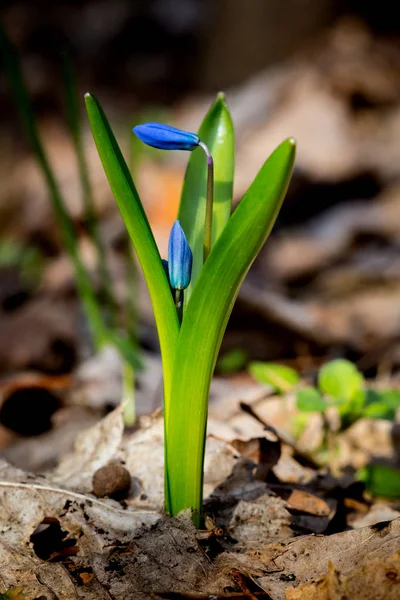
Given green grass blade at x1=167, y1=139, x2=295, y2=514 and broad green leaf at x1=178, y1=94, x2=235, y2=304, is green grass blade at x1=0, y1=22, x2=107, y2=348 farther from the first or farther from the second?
green grass blade at x1=167, y1=139, x2=295, y2=514

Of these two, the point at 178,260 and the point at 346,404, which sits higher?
the point at 178,260

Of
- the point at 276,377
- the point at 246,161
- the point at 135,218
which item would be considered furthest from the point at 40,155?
the point at 246,161

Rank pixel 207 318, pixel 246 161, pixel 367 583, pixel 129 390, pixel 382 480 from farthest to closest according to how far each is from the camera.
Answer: pixel 246 161 → pixel 129 390 → pixel 382 480 → pixel 207 318 → pixel 367 583

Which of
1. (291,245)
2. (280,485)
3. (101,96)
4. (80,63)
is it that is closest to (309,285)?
(291,245)

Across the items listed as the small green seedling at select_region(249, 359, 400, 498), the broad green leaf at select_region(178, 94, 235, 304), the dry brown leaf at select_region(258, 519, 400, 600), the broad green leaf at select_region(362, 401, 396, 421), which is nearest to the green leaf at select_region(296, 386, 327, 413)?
the small green seedling at select_region(249, 359, 400, 498)

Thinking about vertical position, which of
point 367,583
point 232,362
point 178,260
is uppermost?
point 178,260

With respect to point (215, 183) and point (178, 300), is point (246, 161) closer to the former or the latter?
point (215, 183)
